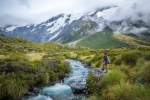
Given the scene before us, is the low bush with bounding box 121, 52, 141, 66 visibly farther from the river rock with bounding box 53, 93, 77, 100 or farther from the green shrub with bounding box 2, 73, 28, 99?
the green shrub with bounding box 2, 73, 28, 99

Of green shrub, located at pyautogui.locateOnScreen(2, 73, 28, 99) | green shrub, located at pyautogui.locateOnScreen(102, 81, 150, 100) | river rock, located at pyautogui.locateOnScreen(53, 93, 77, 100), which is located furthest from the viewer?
river rock, located at pyautogui.locateOnScreen(53, 93, 77, 100)

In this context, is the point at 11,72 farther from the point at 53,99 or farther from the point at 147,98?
the point at 147,98

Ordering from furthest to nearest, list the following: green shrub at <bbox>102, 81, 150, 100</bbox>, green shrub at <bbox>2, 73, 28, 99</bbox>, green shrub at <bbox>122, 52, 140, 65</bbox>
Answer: green shrub at <bbox>122, 52, 140, 65</bbox> < green shrub at <bbox>2, 73, 28, 99</bbox> < green shrub at <bbox>102, 81, 150, 100</bbox>

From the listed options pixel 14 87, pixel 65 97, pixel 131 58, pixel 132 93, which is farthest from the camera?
pixel 131 58

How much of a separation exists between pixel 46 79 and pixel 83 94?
8695mm

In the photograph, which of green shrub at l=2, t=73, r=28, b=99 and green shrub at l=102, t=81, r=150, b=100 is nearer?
green shrub at l=102, t=81, r=150, b=100

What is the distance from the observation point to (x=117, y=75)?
16.8 metres

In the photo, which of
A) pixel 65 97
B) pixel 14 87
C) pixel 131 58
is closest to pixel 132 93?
pixel 65 97

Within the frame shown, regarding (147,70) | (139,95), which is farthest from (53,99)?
(139,95)

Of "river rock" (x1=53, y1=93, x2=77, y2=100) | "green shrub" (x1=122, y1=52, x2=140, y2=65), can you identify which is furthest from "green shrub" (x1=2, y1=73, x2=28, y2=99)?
"green shrub" (x1=122, y1=52, x2=140, y2=65)

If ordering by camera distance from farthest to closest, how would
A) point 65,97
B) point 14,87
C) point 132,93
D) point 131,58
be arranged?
1. point 131,58
2. point 65,97
3. point 14,87
4. point 132,93

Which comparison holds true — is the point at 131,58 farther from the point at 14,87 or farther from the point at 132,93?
the point at 132,93

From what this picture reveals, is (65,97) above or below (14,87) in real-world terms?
below

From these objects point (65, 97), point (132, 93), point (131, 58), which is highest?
point (131, 58)
